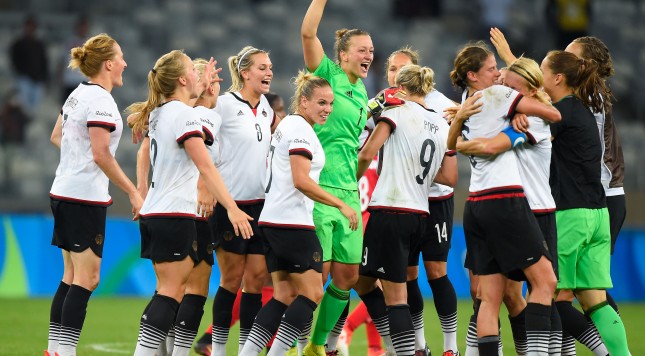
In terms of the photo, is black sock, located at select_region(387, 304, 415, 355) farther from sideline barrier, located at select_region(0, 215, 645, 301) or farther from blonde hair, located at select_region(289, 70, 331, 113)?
sideline barrier, located at select_region(0, 215, 645, 301)

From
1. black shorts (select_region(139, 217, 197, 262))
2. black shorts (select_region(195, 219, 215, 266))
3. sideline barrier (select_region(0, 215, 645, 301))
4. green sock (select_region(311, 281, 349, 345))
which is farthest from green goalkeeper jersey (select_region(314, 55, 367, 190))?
sideline barrier (select_region(0, 215, 645, 301))

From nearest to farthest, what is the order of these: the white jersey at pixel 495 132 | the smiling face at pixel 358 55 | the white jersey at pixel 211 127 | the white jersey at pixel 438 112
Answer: the white jersey at pixel 495 132, the white jersey at pixel 211 127, the smiling face at pixel 358 55, the white jersey at pixel 438 112

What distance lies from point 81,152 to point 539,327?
3504 mm

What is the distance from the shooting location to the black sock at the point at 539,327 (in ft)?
22.3

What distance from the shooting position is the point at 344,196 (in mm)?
7570

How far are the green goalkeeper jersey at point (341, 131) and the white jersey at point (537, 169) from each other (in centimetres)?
130

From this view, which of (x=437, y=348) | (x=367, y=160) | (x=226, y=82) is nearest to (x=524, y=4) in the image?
(x=226, y=82)

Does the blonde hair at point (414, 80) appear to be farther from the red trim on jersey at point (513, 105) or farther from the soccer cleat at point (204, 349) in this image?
the soccer cleat at point (204, 349)

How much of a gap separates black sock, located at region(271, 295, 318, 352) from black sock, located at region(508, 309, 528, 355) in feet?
5.10

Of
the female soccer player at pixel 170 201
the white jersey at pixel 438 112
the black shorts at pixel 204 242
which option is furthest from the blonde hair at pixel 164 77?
the white jersey at pixel 438 112

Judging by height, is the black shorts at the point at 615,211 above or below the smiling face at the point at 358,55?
below

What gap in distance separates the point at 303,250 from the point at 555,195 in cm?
188

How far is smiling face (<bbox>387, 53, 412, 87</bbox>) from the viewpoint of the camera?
29.8 feet

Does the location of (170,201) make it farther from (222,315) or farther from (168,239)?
(222,315)
